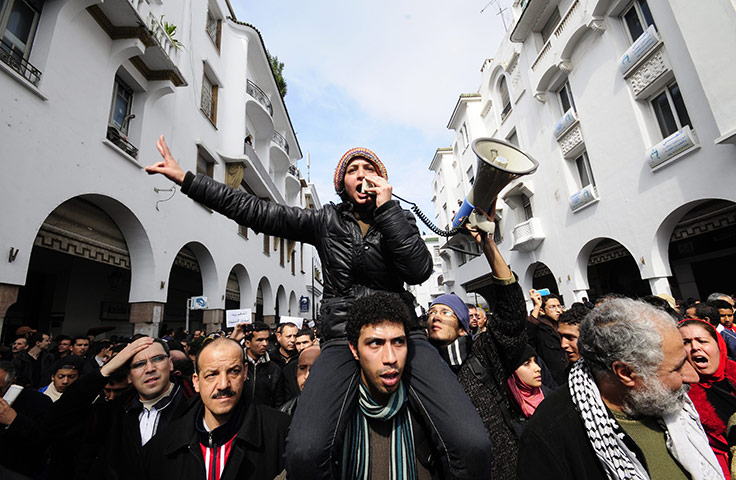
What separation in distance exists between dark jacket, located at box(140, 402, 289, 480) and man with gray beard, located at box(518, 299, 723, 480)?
1.65 metres

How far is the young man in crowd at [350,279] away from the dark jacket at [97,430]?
5.63ft

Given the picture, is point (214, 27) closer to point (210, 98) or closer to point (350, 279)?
point (210, 98)

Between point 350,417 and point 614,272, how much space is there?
51.4ft

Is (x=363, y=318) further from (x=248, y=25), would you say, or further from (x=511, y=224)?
(x=248, y=25)

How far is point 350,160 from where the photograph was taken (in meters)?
2.36

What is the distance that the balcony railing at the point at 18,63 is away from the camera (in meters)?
5.61

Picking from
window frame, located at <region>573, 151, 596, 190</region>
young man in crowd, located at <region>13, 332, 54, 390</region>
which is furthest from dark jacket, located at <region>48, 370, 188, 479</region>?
window frame, located at <region>573, 151, 596, 190</region>

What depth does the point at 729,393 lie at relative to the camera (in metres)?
2.43

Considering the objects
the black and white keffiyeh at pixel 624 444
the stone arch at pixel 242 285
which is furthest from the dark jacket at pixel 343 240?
the stone arch at pixel 242 285

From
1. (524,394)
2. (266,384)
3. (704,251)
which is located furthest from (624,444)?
(704,251)

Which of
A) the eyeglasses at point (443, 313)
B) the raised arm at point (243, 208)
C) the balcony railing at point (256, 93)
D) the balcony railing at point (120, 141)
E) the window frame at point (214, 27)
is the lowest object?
the eyeglasses at point (443, 313)

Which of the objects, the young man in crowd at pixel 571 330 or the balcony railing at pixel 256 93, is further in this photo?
the balcony railing at pixel 256 93

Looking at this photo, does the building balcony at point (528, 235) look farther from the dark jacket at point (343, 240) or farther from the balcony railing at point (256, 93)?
the dark jacket at point (343, 240)

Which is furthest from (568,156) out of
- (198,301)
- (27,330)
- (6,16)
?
(27,330)
